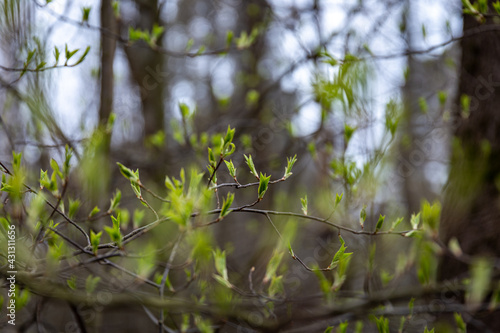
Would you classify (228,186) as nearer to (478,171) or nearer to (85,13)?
(85,13)

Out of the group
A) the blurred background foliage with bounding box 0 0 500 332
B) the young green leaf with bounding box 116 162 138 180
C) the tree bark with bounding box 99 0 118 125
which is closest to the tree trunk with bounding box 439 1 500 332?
the blurred background foliage with bounding box 0 0 500 332

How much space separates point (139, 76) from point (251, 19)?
1.26 m

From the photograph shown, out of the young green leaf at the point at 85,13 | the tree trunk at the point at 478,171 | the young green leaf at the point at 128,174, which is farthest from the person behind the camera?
the tree trunk at the point at 478,171

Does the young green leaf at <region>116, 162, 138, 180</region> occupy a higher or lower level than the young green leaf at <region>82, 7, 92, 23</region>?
lower

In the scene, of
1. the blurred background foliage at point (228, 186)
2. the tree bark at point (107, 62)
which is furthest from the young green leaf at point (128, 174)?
the tree bark at point (107, 62)

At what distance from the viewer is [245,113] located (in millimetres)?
3115

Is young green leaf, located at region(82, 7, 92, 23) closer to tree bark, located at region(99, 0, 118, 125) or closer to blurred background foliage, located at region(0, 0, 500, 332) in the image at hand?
blurred background foliage, located at region(0, 0, 500, 332)

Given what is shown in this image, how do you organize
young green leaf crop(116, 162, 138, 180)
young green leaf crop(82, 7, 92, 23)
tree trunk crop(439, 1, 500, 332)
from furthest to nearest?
tree trunk crop(439, 1, 500, 332)
young green leaf crop(82, 7, 92, 23)
young green leaf crop(116, 162, 138, 180)

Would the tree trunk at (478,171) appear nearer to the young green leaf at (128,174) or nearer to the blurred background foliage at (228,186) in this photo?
the blurred background foliage at (228,186)

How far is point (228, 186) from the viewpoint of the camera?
1865 millimetres

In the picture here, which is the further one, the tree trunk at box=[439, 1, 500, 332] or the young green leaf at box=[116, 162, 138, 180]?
the tree trunk at box=[439, 1, 500, 332]

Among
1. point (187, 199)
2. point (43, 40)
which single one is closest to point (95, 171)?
point (187, 199)

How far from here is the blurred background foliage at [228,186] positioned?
1079 millimetres

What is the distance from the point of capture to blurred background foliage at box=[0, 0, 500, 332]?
1.08m
